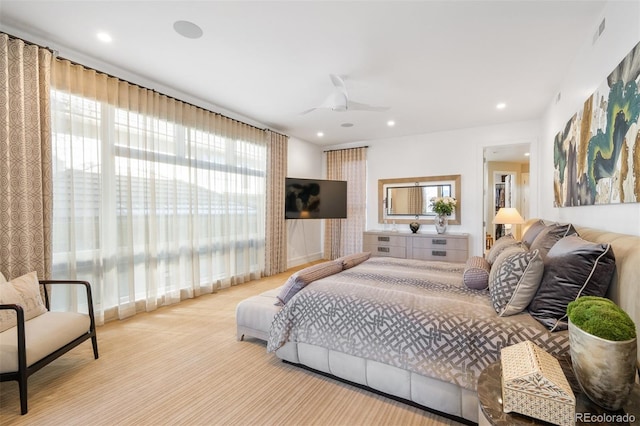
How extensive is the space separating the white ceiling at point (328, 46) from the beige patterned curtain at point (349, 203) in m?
2.27

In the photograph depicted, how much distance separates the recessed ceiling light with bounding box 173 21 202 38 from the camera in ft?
7.42

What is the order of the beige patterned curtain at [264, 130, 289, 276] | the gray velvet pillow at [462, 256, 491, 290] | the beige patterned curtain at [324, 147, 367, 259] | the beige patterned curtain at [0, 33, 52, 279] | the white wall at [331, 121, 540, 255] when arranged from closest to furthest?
the gray velvet pillow at [462, 256, 491, 290], the beige patterned curtain at [0, 33, 52, 279], the white wall at [331, 121, 540, 255], the beige patterned curtain at [264, 130, 289, 276], the beige patterned curtain at [324, 147, 367, 259]

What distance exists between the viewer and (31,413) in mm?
1672

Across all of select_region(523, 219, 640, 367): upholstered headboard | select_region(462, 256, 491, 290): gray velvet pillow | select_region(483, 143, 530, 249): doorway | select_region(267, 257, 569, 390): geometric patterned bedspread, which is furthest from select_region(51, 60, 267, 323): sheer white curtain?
select_region(483, 143, 530, 249): doorway

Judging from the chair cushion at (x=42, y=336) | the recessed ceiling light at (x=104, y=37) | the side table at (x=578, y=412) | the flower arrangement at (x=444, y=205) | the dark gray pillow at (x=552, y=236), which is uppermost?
the recessed ceiling light at (x=104, y=37)

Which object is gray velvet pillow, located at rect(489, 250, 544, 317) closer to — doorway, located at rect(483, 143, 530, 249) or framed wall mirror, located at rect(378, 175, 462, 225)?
framed wall mirror, located at rect(378, 175, 462, 225)

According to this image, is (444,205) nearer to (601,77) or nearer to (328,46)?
(601,77)

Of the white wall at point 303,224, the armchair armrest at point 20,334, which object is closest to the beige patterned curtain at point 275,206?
the white wall at point 303,224

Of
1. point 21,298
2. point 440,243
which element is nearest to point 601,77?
point 440,243

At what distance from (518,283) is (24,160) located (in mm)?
3796

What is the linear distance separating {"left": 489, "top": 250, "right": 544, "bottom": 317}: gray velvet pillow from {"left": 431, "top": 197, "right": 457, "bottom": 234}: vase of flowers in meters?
3.61

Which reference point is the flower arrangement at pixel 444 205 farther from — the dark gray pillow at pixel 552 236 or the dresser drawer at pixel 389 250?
the dark gray pillow at pixel 552 236

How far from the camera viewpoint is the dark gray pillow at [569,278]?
4.27ft

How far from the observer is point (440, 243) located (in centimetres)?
495
